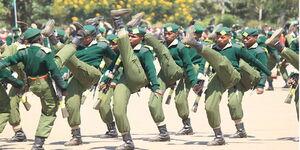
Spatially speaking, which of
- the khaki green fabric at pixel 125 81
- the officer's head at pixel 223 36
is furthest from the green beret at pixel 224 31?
the khaki green fabric at pixel 125 81

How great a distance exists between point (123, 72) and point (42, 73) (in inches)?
46.7

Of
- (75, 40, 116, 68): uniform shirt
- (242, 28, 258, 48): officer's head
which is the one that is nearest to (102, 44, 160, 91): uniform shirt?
(75, 40, 116, 68): uniform shirt

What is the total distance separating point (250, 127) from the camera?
1380 cm

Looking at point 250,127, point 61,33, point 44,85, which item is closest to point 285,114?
point 250,127

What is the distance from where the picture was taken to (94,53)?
39.1 ft

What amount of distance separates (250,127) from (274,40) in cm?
303

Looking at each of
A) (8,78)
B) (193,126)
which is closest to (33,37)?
(8,78)

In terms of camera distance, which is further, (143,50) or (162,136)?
(162,136)

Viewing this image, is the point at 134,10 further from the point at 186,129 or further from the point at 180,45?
the point at 180,45

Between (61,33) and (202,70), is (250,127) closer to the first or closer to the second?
(202,70)

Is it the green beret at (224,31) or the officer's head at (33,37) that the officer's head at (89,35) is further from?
the green beret at (224,31)

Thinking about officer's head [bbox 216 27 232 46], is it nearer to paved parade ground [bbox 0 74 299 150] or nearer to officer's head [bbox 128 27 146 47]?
A: officer's head [bbox 128 27 146 47]

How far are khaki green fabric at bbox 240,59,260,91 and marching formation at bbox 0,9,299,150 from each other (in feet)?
0.05

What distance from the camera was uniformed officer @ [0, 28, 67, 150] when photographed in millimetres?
10328
